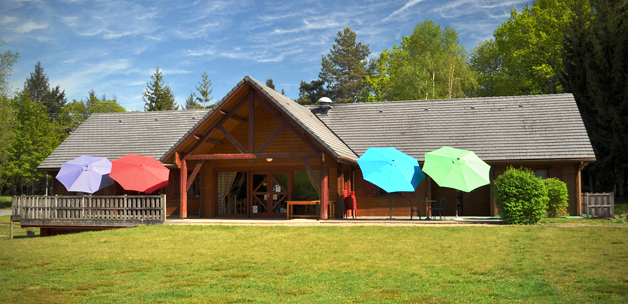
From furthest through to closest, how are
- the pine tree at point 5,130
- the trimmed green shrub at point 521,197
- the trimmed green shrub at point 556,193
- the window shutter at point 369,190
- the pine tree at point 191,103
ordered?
the pine tree at point 191,103
the pine tree at point 5,130
the window shutter at point 369,190
the trimmed green shrub at point 556,193
the trimmed green shrub at point 521,197

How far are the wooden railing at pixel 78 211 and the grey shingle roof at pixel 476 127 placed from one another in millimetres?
9428

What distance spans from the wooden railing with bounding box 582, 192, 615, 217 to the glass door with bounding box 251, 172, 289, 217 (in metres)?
11.5

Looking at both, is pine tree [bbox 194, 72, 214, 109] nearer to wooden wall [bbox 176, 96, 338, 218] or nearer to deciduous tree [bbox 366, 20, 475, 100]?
deciduous tree [bbox 366, 20, 475, 100]

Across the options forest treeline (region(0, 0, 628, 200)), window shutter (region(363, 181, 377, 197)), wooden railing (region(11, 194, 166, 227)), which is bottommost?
wooden railing (region(11, 194, 166, 227))

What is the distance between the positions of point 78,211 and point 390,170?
11246 mm

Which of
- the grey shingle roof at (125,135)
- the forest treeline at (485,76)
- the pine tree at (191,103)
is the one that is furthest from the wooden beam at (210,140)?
the pine tree at (191,103)

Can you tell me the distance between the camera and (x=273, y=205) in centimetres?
2159

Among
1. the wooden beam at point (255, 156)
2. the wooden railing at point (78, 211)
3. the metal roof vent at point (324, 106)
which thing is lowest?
the wooden railing at point (78, 211)

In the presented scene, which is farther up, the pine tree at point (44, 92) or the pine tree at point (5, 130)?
the pine tree at point (44, 92)

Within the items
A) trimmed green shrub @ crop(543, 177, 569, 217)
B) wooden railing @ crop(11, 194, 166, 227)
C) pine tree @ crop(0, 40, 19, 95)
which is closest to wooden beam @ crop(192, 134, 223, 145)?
wooden railing @ crop(11, 194, 166, 227)

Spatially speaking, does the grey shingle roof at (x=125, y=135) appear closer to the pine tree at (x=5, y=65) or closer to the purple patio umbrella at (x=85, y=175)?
the purple patio umbrella at (x=85, y=175)

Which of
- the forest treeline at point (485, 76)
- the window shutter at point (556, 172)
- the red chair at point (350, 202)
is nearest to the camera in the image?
the red chair at point (350, 202)

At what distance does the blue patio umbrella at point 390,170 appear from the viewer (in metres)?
17.3

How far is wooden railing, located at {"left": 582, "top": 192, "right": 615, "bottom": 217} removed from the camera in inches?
739
